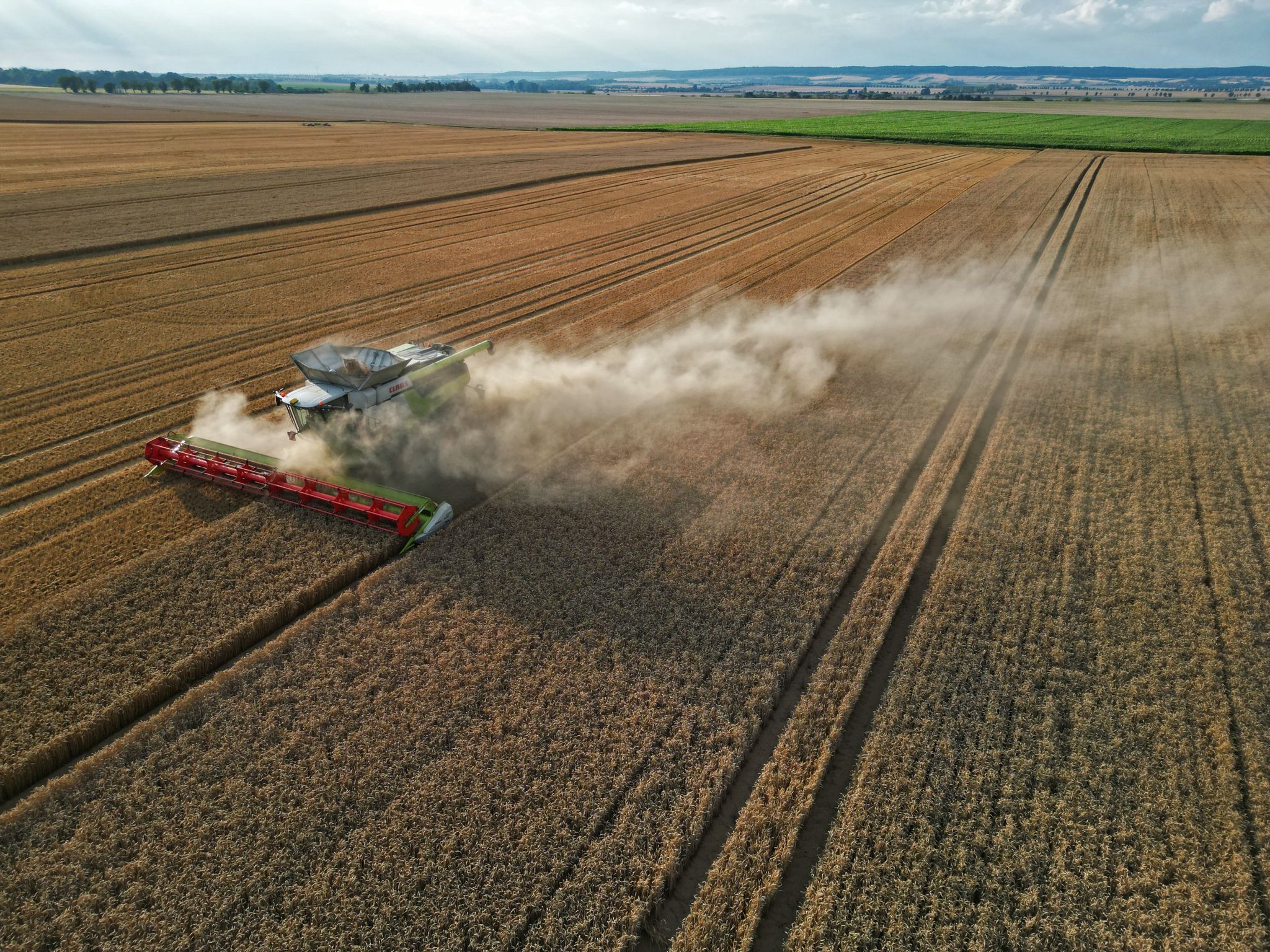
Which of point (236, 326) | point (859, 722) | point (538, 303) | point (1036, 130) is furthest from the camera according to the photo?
point (1036, 130)

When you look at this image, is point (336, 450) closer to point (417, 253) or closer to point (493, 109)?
point (417, 253)

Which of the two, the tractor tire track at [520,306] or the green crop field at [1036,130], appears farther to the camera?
the green crop field at [1036,130]

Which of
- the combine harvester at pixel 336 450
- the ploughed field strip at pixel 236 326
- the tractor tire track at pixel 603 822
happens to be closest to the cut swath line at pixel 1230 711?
the tractor tire track at pixel 603 822

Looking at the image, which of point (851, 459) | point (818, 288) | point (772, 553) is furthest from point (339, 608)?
point (818, 288)

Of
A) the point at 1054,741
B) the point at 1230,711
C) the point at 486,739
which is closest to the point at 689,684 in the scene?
the point at 486,739

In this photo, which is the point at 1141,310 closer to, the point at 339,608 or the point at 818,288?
the point at 818,288

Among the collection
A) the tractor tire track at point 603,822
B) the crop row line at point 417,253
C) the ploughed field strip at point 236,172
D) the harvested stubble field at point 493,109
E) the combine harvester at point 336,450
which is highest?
the harvested stubble field at point 493,109

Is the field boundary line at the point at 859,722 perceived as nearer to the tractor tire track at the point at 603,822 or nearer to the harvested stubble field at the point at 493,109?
the tractor tire track at the point at 603,822
